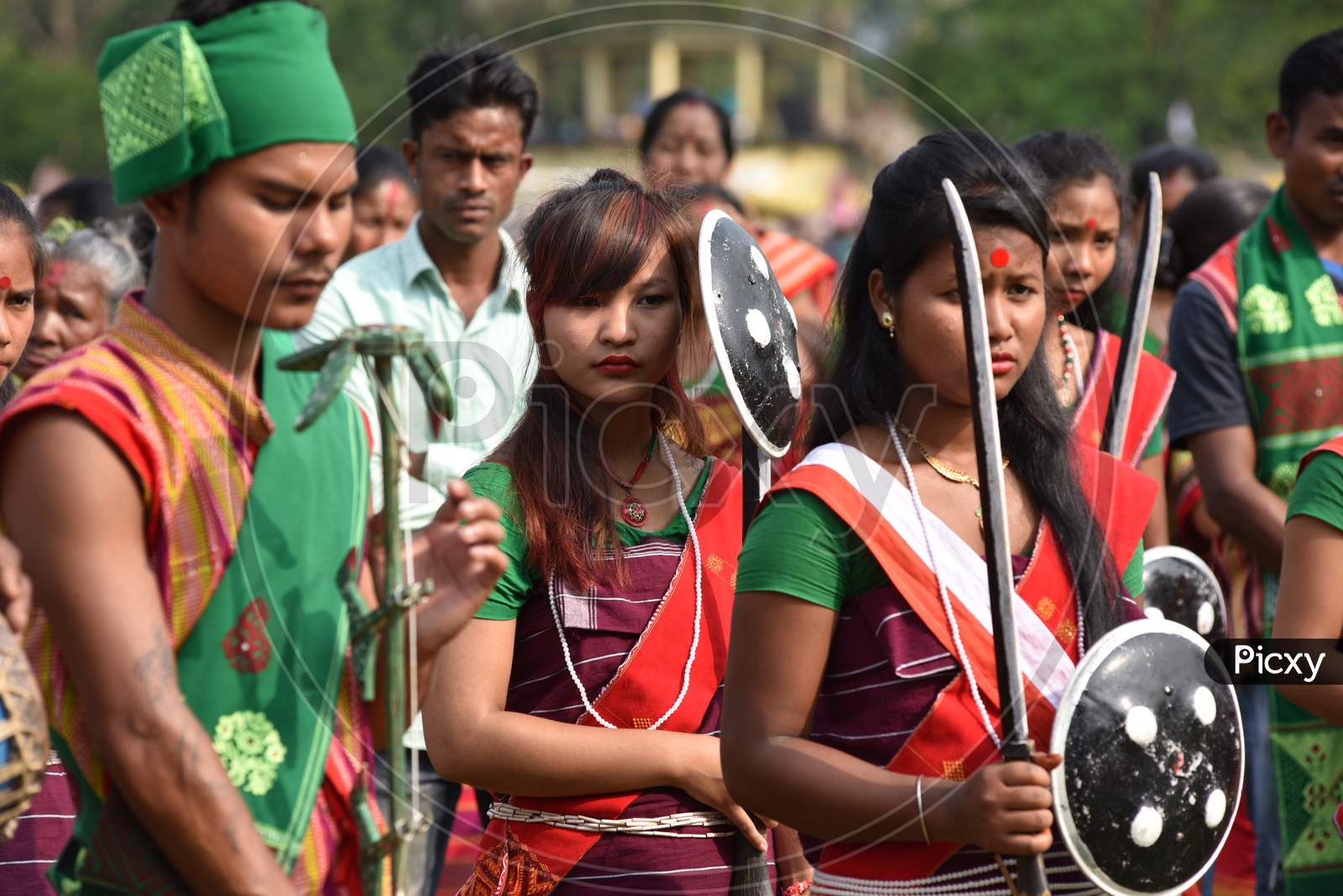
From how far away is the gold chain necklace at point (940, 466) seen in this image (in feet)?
8.45

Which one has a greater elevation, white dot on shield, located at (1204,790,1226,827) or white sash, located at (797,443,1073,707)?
white sash, located at (797,443,1073,707)

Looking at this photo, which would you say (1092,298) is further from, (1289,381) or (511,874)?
(511,874)

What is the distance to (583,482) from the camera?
9.52 feet

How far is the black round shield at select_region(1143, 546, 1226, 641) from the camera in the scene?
12.4 feet

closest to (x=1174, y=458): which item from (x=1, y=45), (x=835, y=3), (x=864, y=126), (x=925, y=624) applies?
(x=925, y=624)

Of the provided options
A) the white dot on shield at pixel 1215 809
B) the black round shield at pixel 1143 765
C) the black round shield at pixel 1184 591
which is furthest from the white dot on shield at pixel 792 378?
the black round shield at pixel 1184 591

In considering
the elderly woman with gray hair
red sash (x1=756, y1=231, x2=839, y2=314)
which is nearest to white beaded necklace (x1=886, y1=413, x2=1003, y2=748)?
the elderly woman with gray hair

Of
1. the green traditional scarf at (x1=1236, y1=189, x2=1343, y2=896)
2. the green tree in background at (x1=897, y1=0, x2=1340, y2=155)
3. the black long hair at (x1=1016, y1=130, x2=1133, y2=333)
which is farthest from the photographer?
the green tree in background at (x1=897, y1=0, x2=1340, y2=155)

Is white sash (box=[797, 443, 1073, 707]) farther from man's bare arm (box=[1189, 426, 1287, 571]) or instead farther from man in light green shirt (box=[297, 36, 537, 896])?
man in light green shirt (box=[297, 36, 537, 896])

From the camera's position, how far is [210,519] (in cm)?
206

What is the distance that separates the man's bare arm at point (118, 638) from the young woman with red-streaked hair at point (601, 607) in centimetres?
81

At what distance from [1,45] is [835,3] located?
20891 millimetres

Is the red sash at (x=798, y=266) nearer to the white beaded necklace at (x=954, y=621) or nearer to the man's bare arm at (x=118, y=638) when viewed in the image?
the white beaded necklace at (x=954, y=621)

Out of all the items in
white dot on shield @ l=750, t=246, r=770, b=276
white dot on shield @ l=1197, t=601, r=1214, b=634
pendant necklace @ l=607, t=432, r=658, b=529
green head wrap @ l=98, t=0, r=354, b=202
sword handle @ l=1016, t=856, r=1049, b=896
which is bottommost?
sword handle @ l=1016, t=856, r=1049, b=896
